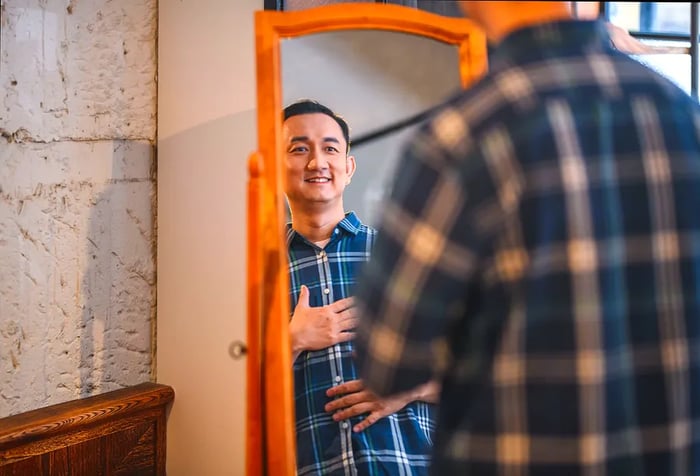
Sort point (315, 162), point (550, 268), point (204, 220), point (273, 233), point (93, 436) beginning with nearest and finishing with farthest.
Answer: point (550, 268), point (273, 233), point (315, 162), point (93, 436), point (204, 220)

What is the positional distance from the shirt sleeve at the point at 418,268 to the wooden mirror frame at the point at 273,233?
333 mm

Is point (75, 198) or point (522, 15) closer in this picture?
point (522, 15)

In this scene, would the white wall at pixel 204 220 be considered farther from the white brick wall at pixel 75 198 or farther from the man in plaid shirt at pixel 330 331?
the man in plaid shirt at pixel 330 331

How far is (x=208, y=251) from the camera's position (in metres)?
1.93

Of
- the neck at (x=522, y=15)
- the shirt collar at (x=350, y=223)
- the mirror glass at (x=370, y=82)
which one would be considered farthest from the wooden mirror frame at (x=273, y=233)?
the neck at (x=522, y=15)

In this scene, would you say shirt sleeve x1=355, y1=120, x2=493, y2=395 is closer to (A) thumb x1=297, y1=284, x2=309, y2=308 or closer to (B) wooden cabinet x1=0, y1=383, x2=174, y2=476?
(A) thumb x1=297, y1=284, x2=309, y2=308

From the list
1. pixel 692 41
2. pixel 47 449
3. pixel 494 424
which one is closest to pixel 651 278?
pixel 494 424

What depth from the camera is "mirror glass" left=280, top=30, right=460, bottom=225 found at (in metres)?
1.32

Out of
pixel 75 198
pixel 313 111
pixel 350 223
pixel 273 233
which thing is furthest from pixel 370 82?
pixel 75 198

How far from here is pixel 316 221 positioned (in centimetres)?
142

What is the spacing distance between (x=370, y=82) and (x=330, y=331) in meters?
0.49

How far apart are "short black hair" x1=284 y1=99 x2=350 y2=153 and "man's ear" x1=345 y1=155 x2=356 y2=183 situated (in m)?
0.02

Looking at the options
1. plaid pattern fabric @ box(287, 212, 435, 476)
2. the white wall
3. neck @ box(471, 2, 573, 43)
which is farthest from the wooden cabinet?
neck @ box(471, 2, 573, 43)

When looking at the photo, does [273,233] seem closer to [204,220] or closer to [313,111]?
[313,111]
